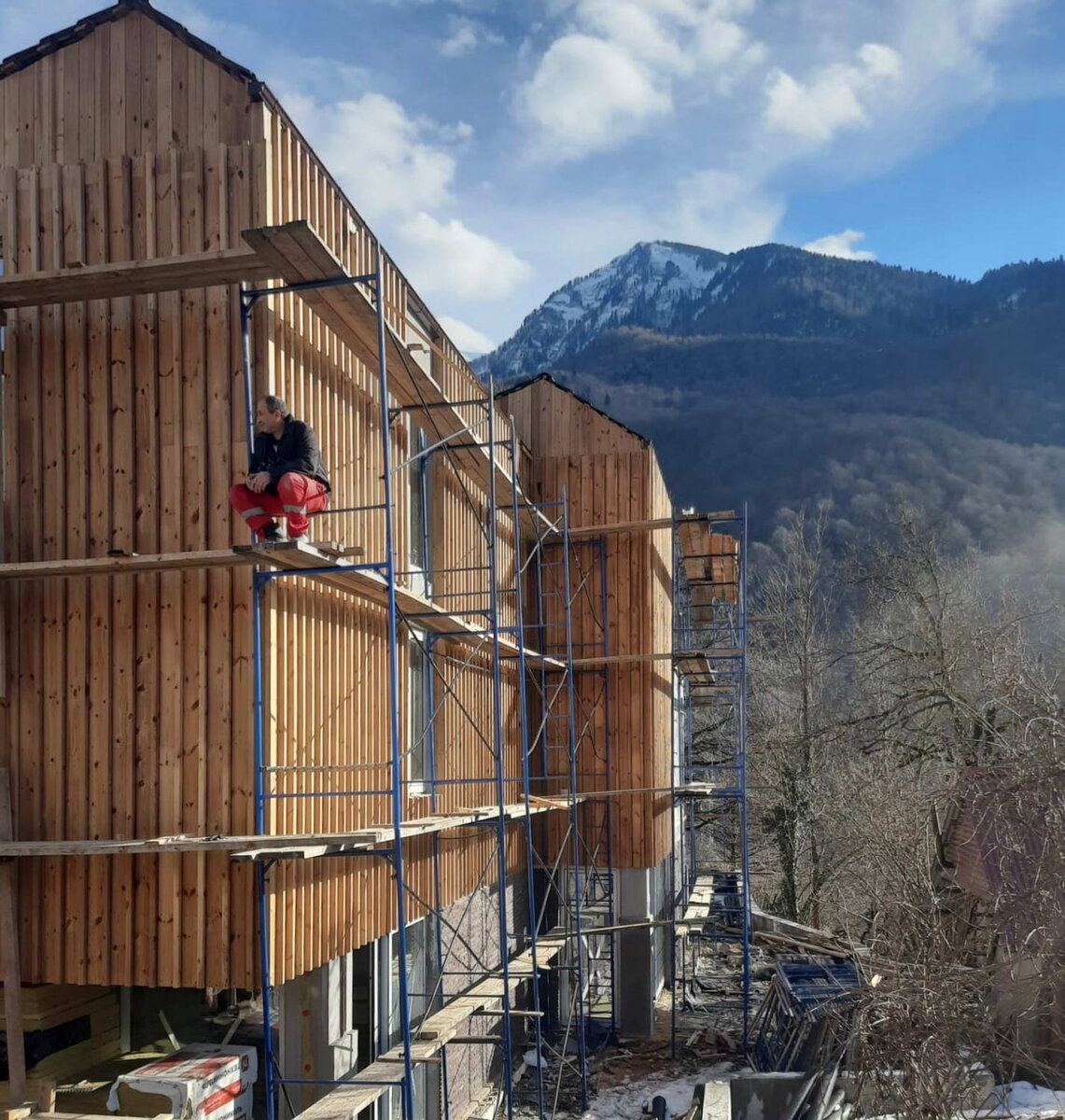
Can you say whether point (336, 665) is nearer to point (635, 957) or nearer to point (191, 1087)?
point (191, 1087)

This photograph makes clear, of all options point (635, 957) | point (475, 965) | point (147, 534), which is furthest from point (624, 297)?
point (147, 534)

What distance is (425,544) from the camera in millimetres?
12125

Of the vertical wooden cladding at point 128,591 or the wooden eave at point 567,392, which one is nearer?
the vertical wooden cladding at point 128,591

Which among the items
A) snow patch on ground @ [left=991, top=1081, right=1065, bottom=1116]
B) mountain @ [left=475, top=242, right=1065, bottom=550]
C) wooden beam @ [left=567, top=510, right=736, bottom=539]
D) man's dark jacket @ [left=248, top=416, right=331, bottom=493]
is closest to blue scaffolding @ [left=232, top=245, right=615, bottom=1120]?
wooden beam @ [left=567, top=510, right=736, bottom=539]

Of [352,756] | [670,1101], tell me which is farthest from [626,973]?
[352,756]

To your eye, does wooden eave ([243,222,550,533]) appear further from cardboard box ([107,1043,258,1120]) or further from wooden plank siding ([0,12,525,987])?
cardboard box ([107,1043,258,1120])

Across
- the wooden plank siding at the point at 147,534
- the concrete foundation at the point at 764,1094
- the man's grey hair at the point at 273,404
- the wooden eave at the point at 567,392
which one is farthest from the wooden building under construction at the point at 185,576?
the wooden eave at the point at 567,392

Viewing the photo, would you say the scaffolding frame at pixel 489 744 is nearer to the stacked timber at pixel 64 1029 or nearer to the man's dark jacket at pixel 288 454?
the man's dark jacket at pixel 288 454

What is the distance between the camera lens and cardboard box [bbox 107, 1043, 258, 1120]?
7121mm

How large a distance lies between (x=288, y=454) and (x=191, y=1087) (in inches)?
164

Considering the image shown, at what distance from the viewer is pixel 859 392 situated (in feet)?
244

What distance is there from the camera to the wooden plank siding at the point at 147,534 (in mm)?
7879

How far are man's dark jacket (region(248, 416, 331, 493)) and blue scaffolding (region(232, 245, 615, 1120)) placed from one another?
1.86ft

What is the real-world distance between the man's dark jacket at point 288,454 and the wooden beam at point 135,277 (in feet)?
3.89
